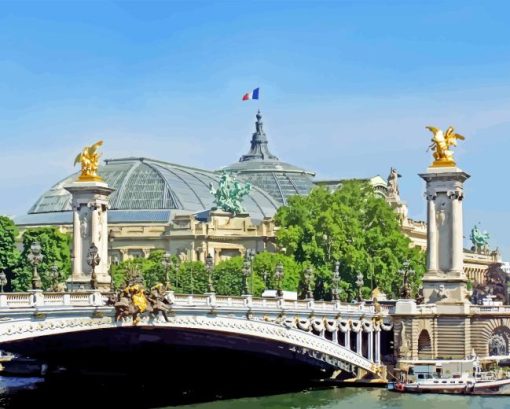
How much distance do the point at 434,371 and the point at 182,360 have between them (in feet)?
43.0

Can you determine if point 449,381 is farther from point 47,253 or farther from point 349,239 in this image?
point 47,253

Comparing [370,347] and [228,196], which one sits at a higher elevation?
[228,196]

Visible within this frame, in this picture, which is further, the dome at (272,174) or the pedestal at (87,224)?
the dome at (272,174)

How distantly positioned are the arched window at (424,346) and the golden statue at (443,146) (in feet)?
32.7

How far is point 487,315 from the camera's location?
82.0m

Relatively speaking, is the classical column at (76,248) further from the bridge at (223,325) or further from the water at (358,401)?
the water at (358,401)

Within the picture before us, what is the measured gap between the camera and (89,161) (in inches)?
3442

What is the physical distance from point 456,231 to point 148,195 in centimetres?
7122

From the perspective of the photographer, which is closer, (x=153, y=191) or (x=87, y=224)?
(x=87, y=224)

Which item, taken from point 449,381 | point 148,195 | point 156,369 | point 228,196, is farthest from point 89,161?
point 148,195

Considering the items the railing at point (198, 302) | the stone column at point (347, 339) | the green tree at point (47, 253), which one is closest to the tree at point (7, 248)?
the green tree at point (47, 253)

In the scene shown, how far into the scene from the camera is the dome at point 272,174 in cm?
17538

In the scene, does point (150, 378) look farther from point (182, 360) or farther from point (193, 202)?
point (193, 202)

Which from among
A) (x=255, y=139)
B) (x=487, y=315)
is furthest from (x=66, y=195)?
(x=487, y=315)
